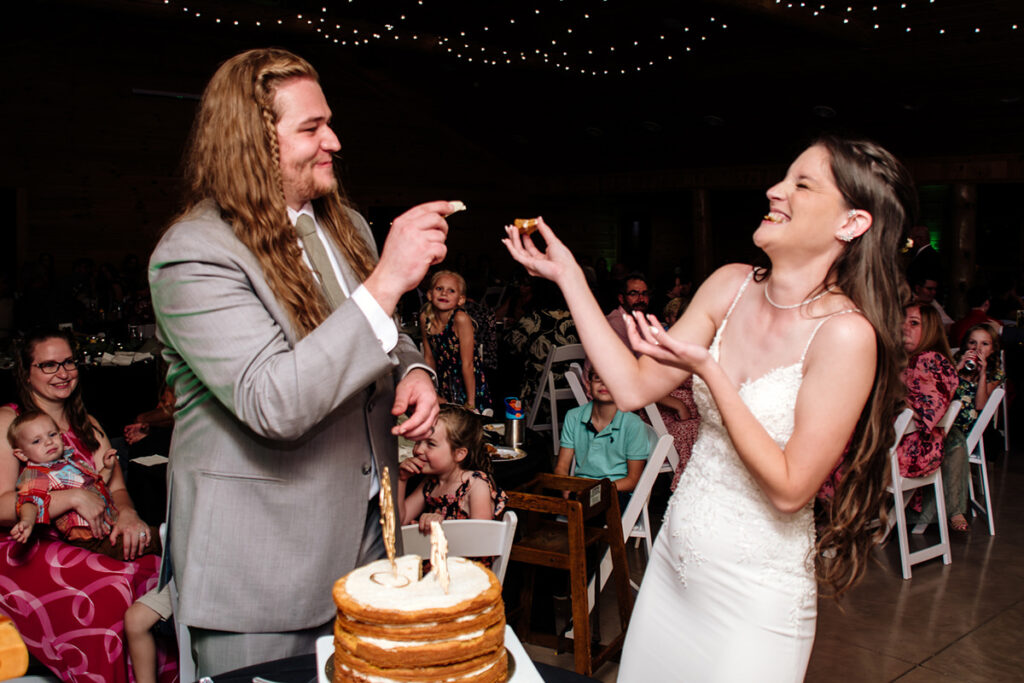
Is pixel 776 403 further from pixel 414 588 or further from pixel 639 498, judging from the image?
pixel 639 498

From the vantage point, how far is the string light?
8.38 m

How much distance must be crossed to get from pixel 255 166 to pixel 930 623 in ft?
12.5

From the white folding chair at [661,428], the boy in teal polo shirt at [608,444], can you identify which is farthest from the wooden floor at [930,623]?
the boy in teal polo shirt at [608,444]

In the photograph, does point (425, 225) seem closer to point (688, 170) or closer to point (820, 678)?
point (820, 678)

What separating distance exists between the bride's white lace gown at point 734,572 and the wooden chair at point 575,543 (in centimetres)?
116

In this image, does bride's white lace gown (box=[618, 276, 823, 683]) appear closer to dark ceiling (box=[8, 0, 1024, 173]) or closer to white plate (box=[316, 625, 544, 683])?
white plate (box=[316, 625, 544, 683])

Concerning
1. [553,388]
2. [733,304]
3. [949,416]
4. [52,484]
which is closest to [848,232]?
[733,304]

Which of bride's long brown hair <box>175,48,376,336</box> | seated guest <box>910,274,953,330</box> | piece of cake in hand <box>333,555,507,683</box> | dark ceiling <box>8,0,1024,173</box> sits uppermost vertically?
dark ceiling <box>8,0,1024,173</box>

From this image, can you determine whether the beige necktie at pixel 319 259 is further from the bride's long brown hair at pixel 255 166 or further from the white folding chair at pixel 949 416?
the white folding chair at pixel 949 416

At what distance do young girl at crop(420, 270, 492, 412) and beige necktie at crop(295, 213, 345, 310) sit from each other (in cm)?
420

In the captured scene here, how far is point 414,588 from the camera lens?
3.60ft

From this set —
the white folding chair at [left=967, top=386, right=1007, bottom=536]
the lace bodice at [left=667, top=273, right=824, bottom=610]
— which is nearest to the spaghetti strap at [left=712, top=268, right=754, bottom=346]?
the lace bodice at [left=667, top=273, right=824, bottom=610]

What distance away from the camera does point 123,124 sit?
12211mm

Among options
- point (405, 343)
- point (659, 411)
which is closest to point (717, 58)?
point (659, 411)
